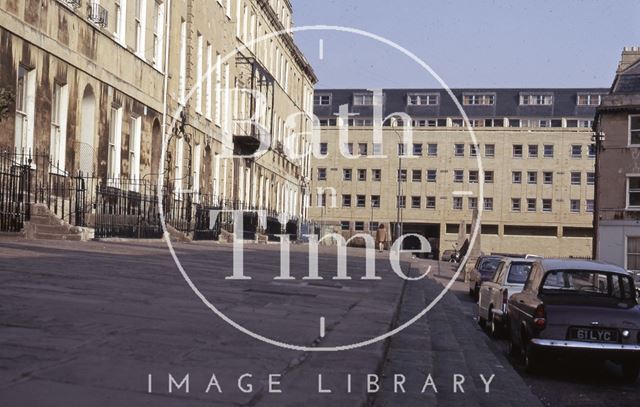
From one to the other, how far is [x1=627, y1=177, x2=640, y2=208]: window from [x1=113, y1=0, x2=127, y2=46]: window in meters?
29.1

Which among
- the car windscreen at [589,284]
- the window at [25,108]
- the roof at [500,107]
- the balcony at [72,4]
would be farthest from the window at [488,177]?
the car windscreen at [589,284]

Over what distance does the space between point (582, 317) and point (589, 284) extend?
1.02 meters

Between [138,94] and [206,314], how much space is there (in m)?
22.6

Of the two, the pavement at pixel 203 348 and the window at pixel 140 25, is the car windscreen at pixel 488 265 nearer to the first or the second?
the pavement at pixel 203 348

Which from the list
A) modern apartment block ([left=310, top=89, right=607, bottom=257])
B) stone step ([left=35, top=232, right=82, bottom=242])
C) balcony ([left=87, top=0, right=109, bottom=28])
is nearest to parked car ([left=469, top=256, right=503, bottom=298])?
stone step ([left=35, top=232, right=82, bottom=242])

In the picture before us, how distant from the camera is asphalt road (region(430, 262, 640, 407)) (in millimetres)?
8969

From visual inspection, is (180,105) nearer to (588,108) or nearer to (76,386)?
(76,386)

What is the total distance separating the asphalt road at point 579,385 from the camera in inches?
353

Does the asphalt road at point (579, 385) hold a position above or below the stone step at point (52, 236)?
below

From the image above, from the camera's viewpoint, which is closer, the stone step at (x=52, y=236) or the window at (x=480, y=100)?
the stone step at (x=52, y=236)

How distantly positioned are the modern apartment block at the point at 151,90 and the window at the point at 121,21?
0.17ft

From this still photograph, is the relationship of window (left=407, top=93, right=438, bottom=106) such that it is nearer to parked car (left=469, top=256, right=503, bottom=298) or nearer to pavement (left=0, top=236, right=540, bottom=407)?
parked car (left=469, top=256, right=503, bottom=298)

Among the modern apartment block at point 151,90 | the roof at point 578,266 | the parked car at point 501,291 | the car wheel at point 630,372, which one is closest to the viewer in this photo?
the car wheel at point 630,372

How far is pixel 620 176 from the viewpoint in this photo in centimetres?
4722
